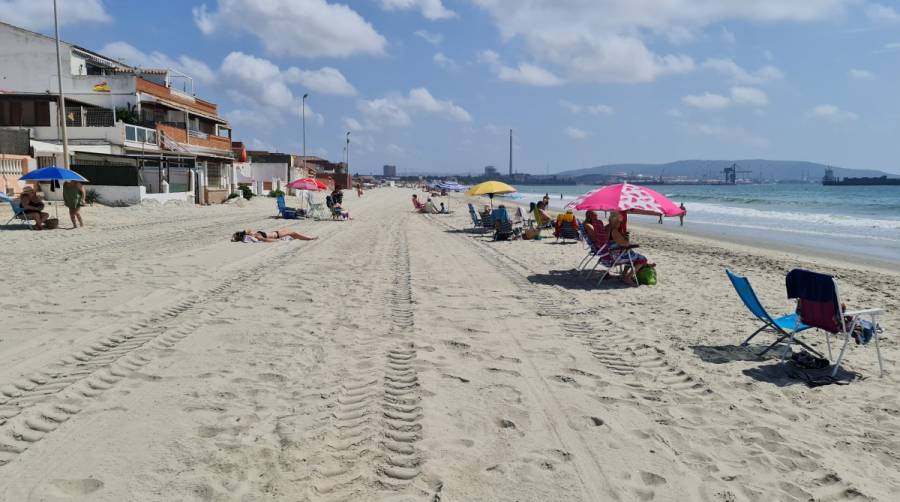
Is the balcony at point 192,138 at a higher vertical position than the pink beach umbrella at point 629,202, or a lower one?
higher

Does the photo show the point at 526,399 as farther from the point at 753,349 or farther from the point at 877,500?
the point at 753,349

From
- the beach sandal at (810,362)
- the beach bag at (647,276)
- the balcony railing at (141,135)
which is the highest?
the balcony railing at (141,135)

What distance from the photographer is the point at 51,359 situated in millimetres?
4652

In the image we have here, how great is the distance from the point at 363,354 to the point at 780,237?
1989cm

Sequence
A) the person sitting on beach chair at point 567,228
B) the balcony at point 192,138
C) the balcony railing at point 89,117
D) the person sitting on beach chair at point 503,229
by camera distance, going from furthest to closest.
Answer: the balcony at point 192,138, the balcony railing at point 89,117, the person sitting on beach chair at point 503,229, the person sitting on beach chair at point 567,228

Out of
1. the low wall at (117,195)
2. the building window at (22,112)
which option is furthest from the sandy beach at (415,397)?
the building window at (22,112)

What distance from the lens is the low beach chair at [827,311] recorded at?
4.71m

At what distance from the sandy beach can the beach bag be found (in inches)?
20.1

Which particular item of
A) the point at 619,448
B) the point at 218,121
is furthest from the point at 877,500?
the point at 218,121

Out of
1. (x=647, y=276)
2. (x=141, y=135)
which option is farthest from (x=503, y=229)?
(x=141, y=135)

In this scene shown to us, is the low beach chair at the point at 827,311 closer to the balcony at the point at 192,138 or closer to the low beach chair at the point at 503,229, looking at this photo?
the low beach chair at the point at 503,229

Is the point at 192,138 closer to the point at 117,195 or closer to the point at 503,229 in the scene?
the point at 117,195

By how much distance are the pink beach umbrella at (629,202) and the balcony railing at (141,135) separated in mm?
23485

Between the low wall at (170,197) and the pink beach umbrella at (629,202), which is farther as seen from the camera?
the low wall at (170,197)
